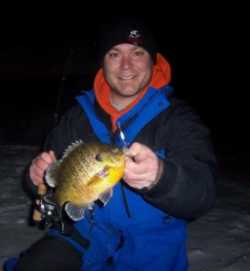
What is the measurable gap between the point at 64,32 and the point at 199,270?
39874mm

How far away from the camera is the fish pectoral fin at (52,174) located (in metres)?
2.68

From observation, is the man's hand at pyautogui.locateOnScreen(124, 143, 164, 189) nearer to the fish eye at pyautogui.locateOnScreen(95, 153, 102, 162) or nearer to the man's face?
the fish eye at pyautogui.locateOnScreen(95, 153, 102, 162)

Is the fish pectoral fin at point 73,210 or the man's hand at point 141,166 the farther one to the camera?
the fish pectoral fin at point 73,210

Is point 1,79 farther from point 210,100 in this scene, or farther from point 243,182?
point 243,182

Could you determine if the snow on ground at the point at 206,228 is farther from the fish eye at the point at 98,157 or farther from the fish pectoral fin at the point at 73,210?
the fish eye at the point at 98,157

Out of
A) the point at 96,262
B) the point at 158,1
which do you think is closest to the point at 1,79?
the point at 96,262

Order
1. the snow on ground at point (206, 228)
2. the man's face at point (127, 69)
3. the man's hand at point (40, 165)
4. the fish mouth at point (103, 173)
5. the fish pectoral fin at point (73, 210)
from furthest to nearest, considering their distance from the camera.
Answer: the snow on ground at point (206, 228), the man's face at point (127, 69), the man's hand at point (40, 165), the fish pectoral fin at point (73, 210), the fish mouth at point (103, 173)

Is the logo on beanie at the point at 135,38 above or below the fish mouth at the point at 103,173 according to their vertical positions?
above

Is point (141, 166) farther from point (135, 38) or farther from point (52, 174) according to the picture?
point (135, 38)

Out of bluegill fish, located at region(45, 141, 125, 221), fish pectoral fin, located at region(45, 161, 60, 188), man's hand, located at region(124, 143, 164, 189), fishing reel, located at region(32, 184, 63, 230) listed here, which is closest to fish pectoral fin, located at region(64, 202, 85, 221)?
bluegill fish, located at region(45, 141, 125, 221)

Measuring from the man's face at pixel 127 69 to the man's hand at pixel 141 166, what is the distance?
1.22m

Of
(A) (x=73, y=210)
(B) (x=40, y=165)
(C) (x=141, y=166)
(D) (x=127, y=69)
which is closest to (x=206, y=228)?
(D) (x=127, y=69)

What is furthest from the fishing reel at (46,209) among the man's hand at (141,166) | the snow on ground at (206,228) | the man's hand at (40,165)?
the snow on ground at (206,228)

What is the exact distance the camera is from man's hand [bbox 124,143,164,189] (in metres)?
2.31
